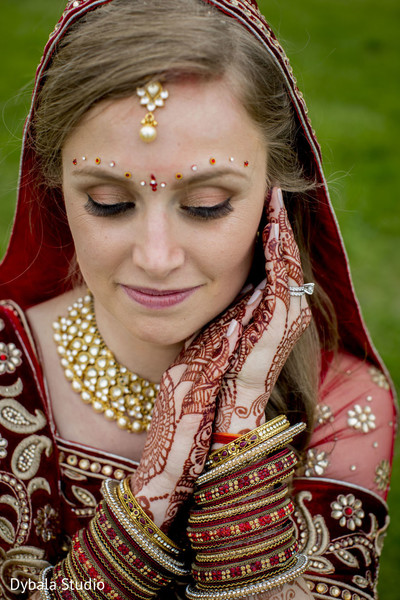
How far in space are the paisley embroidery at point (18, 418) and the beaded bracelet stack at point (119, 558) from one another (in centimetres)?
35

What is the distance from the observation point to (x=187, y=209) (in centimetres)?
159

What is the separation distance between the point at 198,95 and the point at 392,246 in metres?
3.70

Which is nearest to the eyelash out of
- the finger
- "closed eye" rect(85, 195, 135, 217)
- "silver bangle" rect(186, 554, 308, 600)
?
"closed eye" rect(85, 195, 135, 217)

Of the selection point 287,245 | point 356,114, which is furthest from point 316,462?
point 356,114

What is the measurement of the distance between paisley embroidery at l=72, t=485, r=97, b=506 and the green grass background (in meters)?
1.06

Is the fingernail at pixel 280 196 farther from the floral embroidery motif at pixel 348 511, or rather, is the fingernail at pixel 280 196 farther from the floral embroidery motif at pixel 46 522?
the floral embroidery motif at pixel 46 522

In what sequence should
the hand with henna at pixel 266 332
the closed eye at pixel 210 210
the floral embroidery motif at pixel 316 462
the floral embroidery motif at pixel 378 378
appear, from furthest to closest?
1. the floral embroidery motif at pixel 378 378
2. the floral embroidery motif at pixel 316 462
3. the hand with henna at pixel 266 332
4. the closed eye at pixel 210 210

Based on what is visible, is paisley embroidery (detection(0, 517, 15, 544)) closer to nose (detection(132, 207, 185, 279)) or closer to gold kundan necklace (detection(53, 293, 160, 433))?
gold kundan necklace (detection(53, 293, 160, 433))

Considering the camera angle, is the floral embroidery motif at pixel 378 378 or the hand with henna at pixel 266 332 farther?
the floral embroidery motif at pixel 378 378

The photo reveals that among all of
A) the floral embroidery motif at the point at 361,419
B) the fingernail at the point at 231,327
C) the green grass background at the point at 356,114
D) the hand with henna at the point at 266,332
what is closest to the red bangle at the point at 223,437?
the hand with henna at the point at 266,332

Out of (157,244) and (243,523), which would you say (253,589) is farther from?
(157,244)

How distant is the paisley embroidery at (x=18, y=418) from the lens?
187 centimetres

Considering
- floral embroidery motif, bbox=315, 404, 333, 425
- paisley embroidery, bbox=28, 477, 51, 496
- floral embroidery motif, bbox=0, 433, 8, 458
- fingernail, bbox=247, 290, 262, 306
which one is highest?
fingernail, bbox=247, 290, 262, 306

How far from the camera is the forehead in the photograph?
4.91 feet
